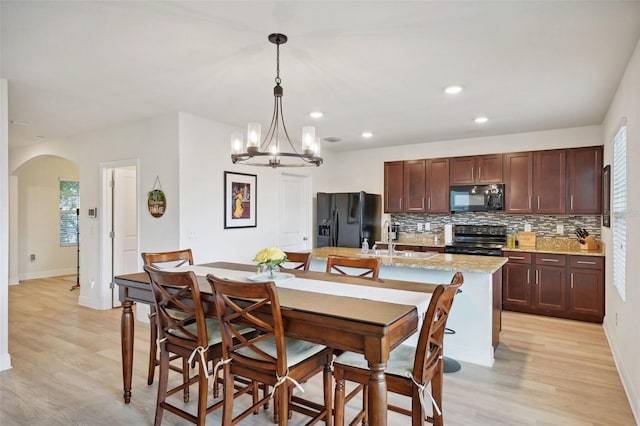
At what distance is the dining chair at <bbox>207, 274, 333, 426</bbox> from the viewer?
1.80 m

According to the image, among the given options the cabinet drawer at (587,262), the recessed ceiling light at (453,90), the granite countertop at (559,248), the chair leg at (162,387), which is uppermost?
the recessed ceiling light at (453,90)

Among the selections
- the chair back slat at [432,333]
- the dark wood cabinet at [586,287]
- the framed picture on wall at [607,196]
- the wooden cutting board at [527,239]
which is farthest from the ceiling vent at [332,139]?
the chair back slat at [432,333]

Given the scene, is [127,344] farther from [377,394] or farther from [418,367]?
[418,367]

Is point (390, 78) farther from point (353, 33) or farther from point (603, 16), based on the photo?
point (603, 16)

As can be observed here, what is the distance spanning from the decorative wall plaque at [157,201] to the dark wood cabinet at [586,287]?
192 inches

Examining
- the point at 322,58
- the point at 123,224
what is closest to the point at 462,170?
the point at 322,58

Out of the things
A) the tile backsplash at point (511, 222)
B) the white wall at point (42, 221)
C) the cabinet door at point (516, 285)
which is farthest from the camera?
the white wall at point (42, 221)

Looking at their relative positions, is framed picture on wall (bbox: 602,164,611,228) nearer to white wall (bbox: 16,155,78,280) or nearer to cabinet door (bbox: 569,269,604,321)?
cabinet door (bbox: 569,269,604,321)

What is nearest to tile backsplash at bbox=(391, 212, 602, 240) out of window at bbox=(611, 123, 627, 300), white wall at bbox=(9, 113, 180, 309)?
window at bbox=(611, 123, 627, 300)

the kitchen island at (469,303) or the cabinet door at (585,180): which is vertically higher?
the cabinet door at (585,180)

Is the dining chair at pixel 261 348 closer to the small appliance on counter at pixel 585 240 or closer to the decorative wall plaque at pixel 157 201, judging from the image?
the decorative wall plaque at pixel 157 201

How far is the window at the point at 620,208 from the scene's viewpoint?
3138 mm

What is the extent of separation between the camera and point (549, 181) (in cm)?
504

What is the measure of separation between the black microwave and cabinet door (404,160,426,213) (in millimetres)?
448
